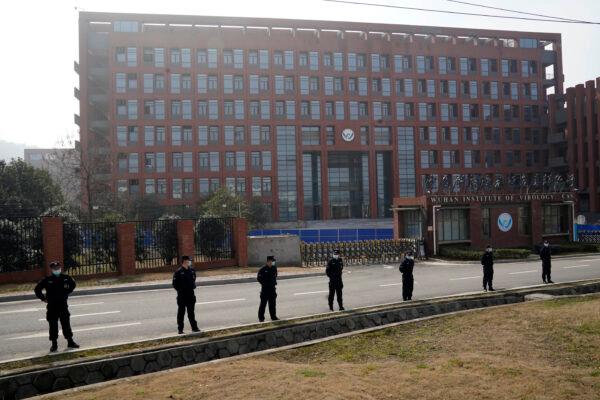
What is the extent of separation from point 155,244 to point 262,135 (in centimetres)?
4171

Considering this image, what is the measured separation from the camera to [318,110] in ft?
218

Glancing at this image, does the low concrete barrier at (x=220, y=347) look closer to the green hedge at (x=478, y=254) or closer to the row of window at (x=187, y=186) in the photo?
the green hedge at (x=478, y=254)

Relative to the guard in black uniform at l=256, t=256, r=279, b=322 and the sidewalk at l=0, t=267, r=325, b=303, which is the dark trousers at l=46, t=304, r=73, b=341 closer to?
the guard in black uniform at l=256, t=256, r=279, b=322

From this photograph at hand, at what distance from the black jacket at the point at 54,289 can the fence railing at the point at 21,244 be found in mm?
12341

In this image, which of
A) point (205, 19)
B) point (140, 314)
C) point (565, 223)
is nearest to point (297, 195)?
point (205, 19)

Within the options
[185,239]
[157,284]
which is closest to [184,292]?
[157,284]

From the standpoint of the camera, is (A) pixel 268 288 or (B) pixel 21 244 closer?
(A) pixel 268 288

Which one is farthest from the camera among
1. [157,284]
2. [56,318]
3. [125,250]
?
[125,250]

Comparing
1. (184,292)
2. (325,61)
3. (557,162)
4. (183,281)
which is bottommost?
(184,292)

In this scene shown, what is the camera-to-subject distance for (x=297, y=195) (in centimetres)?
6644

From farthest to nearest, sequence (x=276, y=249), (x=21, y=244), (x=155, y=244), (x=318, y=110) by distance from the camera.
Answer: (x=318, y=110) < (x=276, y=249) < (x=155, y=244) < (x=21, y=244)

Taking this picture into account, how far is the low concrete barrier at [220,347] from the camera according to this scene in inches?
333

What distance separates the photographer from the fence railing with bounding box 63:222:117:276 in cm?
2278

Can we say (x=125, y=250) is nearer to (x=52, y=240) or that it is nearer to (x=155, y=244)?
(x=155, y=244)
